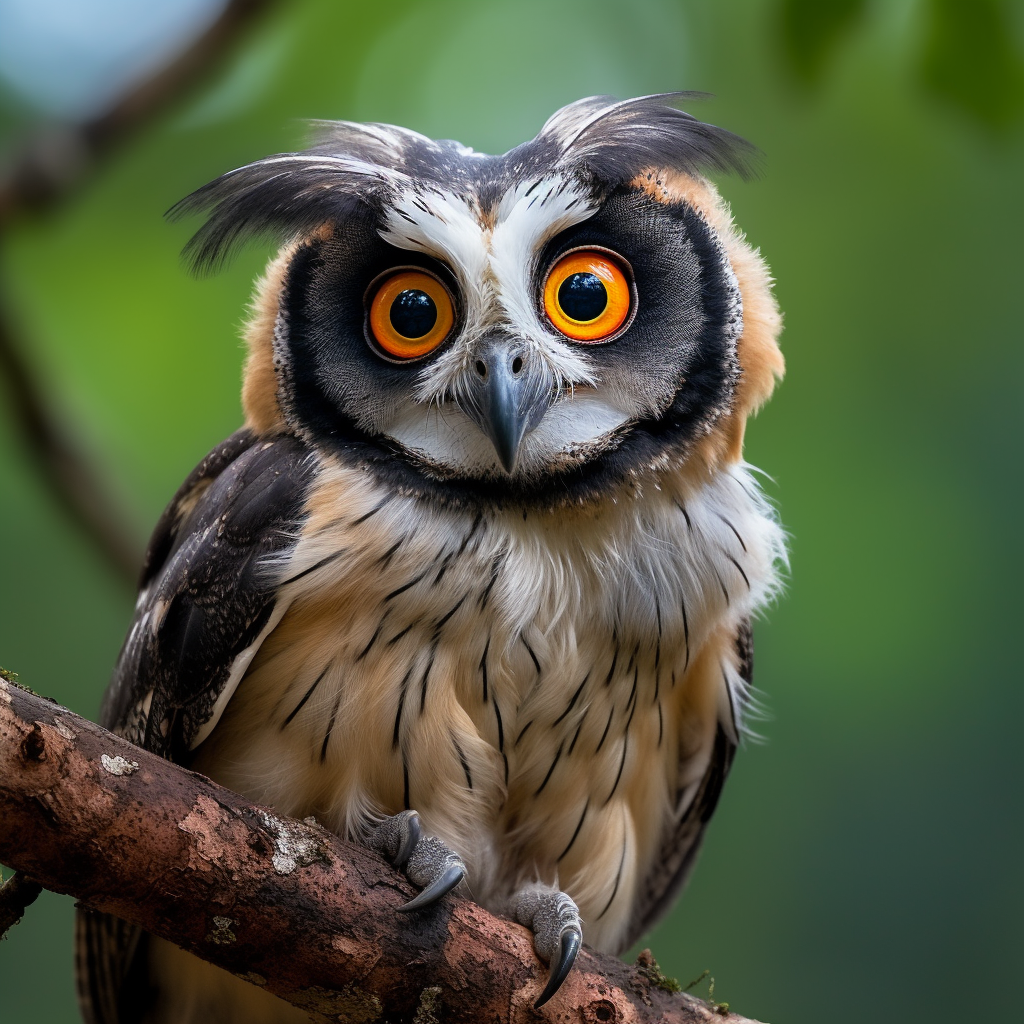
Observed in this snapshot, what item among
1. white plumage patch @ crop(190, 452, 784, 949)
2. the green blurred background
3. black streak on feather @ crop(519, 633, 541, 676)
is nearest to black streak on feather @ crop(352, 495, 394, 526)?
white plumage patch @ crop(190, 452, 784, 949)

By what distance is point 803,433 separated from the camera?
4.41 m

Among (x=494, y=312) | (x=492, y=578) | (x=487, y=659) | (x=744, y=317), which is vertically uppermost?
(x=744, y=317)

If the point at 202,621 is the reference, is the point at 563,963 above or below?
below

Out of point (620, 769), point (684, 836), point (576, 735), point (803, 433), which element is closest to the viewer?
point (576, 735)

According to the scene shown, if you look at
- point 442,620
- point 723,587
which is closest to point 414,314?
point 442,620

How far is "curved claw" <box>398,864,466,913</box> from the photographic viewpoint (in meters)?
1.61

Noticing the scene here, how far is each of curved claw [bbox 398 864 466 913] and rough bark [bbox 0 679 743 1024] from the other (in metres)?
0.02

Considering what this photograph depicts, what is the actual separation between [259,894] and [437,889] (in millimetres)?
274

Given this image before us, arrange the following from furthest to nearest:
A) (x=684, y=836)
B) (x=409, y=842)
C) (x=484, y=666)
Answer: (x=684, y=836), (x=484, y=666), (x=409, y=842)

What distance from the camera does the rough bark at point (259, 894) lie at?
132 cm

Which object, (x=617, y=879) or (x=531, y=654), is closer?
(x=531, y=654)

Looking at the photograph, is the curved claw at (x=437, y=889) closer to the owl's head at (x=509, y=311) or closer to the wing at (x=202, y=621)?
the wing at (x=202, y=621)

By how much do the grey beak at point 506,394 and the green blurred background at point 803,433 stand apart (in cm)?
234

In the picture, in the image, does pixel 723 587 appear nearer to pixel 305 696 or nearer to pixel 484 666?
pixel 484 666
